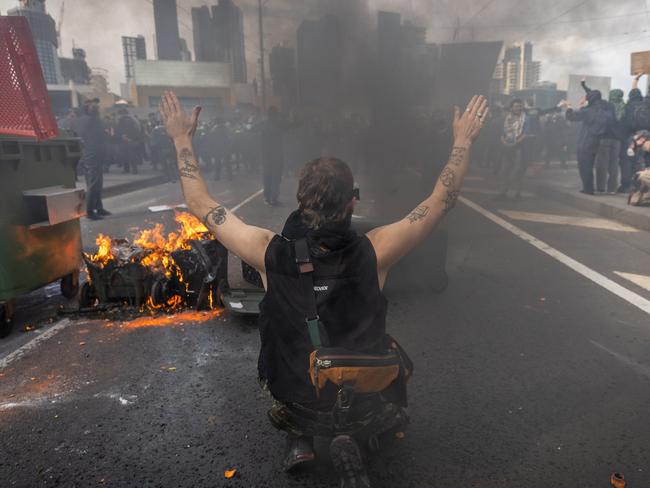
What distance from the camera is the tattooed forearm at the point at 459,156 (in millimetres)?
2305

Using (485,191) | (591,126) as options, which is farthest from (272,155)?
(591,126)

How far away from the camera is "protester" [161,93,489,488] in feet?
6.36

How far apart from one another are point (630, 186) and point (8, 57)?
11.3 m

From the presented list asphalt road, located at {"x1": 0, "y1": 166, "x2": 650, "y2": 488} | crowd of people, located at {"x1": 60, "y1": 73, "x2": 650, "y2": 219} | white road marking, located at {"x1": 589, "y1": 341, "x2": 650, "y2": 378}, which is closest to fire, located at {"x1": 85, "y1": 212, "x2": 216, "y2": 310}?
asphalt road, located at {"x1": 0, "y1": 166, "x2": 650, "y2": 488}

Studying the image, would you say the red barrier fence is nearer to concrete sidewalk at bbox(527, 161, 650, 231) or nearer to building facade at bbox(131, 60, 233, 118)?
concrete sidewalk at bbox(527, 161, 650, 231)

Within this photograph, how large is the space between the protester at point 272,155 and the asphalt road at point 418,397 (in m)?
6.38

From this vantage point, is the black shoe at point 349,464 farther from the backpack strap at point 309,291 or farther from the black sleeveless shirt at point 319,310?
the backpack strap at point 309,291

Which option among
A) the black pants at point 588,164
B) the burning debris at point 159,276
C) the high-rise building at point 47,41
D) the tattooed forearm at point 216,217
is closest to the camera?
the tattooed forearm at point 216,217

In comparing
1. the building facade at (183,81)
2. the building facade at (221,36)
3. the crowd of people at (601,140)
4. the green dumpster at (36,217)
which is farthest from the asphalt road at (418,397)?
the building facade at (183,81)

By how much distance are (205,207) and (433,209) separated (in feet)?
3.36

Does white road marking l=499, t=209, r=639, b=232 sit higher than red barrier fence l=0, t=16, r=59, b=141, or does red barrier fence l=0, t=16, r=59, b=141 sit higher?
red barrier fence l=0, t=16, r=59, b=141

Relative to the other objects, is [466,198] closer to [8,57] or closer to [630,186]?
[630,186]

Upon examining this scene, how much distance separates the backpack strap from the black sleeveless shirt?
0.03 m

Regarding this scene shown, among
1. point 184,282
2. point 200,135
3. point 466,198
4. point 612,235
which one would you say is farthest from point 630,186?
point 200,135
